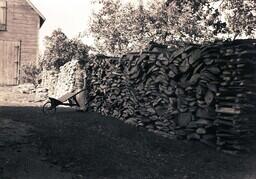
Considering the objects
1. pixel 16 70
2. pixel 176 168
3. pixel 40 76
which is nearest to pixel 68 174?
pixel 176 168

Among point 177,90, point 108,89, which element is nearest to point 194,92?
point 177,90

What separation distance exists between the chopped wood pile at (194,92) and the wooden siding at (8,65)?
13.0m

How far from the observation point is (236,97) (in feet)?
33.5

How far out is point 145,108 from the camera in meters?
12.5

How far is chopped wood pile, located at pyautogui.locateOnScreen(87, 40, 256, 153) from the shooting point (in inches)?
403

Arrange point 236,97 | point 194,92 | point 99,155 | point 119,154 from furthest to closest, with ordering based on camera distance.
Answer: point 194,92 → point 236,97 → point 119,154 → point 99,155

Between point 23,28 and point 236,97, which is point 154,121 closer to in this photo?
point 236,97

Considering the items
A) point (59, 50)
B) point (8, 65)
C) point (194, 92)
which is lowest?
point (194, 92)

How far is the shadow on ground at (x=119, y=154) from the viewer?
27.5ft

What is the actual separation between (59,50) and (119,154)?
15374 mm

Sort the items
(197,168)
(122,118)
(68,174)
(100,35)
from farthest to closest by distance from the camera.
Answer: (100,35)
(122,118)
(197,168)
(68,174)

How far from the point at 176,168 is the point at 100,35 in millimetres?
19284

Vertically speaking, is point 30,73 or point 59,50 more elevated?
point 59,50

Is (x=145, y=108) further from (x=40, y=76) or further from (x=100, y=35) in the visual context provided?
(x=100, y=35)
